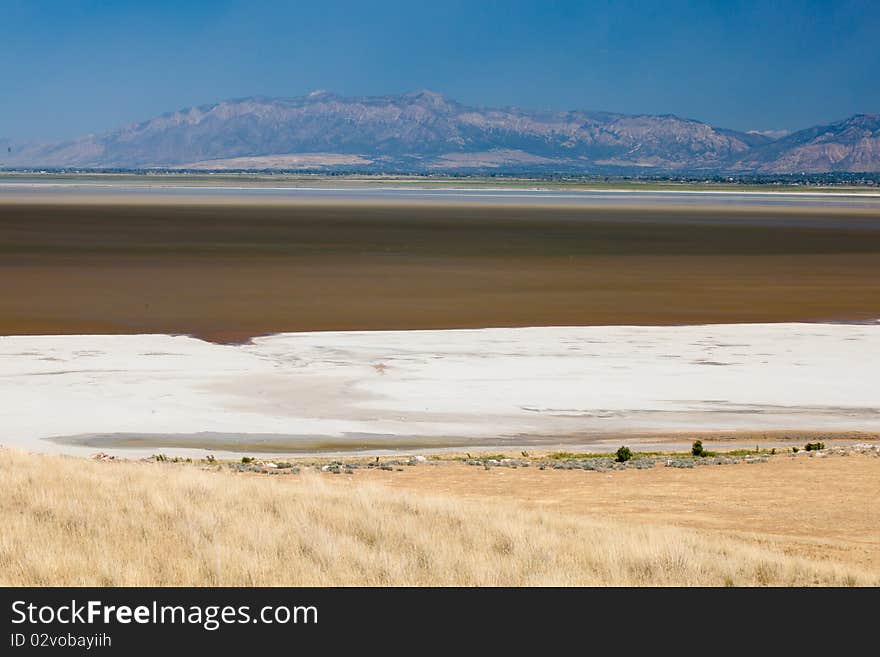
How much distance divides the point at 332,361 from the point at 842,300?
2207cm

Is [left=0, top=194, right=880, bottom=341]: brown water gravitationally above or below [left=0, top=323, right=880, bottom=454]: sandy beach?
above

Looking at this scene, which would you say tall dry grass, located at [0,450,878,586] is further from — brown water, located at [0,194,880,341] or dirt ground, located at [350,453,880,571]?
brown water, located at [0,194,880,341]

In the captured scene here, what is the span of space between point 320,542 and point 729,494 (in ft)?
23.9

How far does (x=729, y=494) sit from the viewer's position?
63.7 feet

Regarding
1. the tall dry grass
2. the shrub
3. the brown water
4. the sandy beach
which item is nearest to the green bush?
the shrub

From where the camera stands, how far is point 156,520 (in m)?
15.3

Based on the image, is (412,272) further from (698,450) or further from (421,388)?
(698,450)

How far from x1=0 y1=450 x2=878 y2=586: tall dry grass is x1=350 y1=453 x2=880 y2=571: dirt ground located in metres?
1.45

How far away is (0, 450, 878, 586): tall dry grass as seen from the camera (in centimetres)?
1318

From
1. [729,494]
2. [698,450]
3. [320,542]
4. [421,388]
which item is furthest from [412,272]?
[320,542]

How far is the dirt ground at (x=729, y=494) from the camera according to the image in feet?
55.0

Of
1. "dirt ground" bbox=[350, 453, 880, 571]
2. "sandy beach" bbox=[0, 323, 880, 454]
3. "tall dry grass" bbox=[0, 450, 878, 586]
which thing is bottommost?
"sandy beach" bbox=[0, 323, 880, 454]

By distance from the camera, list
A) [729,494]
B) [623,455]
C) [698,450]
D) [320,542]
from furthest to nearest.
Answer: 1. [698,450]
2. [623,455]
3. [729,494]
4. [320,542]
